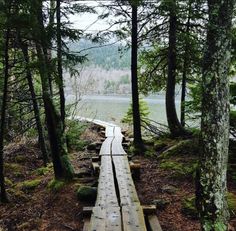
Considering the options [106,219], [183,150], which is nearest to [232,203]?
[106,219]

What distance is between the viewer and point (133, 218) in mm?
5449

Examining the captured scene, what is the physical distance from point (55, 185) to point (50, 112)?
1978 mm

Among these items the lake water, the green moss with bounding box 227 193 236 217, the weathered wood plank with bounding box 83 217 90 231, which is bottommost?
the lake water

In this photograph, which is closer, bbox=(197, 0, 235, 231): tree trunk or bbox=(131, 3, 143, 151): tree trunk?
bbox=(197, 0, 235, 231): tree trunk

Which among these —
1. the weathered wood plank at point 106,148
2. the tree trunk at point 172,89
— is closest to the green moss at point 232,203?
the weathered wood plank at point 106,148

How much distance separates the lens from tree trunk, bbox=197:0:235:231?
428cm

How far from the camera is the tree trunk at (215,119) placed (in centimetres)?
428

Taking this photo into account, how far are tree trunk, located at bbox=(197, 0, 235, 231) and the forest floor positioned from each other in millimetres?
1545

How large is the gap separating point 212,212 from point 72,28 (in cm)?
632

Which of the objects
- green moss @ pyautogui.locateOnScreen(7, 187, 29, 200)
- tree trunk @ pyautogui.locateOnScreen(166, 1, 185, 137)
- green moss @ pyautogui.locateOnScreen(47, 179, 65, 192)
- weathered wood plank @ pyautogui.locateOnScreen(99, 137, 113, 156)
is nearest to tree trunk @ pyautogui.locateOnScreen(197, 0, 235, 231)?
green moss @ pyautogui.locateOnScreen(47, 179, 65, 192)

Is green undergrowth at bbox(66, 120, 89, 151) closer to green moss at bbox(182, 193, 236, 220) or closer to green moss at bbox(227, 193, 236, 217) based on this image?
green moss at bbox(182, 193, 236, 220)

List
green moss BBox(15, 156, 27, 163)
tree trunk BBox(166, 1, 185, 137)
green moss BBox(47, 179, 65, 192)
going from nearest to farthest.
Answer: green moss BBox(47, 179, 65, 192) < tree trunk BBox(166, 1, 185, 137) < green moss BBox(15, 156, 27, 163)

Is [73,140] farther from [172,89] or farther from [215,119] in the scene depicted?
[215,119]

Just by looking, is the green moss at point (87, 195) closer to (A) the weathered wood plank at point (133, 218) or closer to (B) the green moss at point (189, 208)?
(A) the weathered wood plank at point (133, 218)
